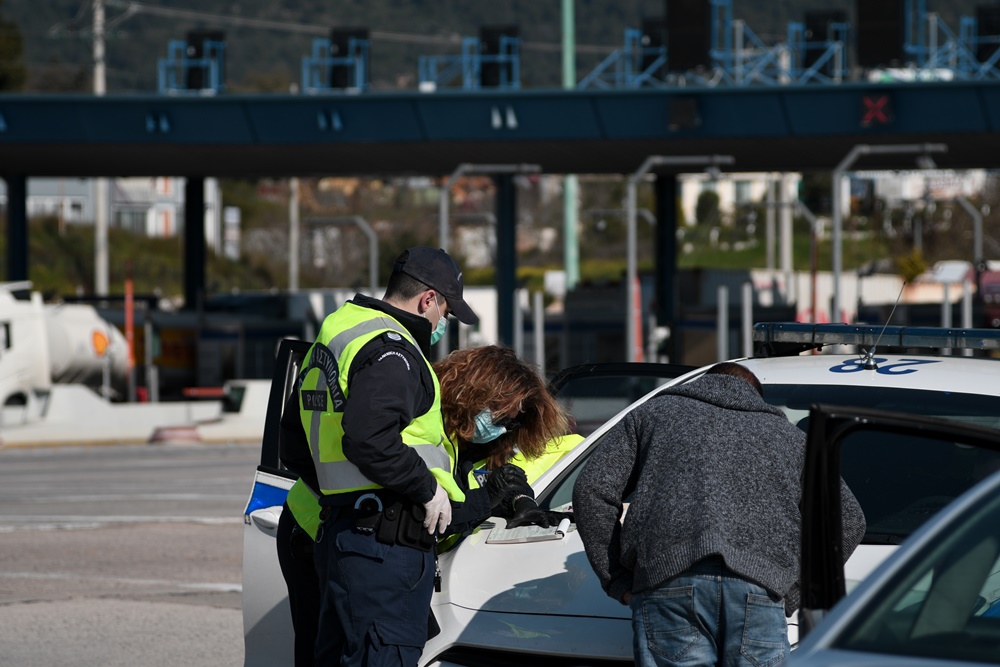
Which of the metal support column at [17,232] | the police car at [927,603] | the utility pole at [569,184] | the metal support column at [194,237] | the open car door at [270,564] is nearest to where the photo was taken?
the police car at [927,603]

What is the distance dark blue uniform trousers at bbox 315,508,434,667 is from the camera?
4.11 m

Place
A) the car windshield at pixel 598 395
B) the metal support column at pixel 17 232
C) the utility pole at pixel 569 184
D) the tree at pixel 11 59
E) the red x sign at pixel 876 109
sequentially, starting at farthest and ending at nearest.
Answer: the tree at pixel 11 59
the utility pole at pixel 569 184
the metal support column at pixel 17 232
the red x sign at pixel 876 109
the car windshield at pixel 598 395

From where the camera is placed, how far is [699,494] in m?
3.66

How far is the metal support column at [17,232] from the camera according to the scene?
32.3 meters

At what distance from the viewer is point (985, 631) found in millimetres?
3004

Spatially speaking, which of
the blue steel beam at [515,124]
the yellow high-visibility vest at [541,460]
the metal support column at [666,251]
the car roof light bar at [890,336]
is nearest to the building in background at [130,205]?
the metal support column at [666,251]

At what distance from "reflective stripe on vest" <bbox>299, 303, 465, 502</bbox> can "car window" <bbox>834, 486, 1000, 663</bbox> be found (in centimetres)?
178

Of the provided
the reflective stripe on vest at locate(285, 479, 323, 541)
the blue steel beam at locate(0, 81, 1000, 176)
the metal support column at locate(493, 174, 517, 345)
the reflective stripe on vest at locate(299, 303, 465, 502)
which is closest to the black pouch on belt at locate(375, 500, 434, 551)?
the reflective stripe on vest at locate(299, 303, 465, 502)

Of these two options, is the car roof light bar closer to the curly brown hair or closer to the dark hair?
the dark hair

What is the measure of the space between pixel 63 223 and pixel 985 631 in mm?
83420

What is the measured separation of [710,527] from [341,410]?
123 centimetres

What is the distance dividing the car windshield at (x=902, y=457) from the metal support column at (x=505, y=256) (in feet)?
84.7

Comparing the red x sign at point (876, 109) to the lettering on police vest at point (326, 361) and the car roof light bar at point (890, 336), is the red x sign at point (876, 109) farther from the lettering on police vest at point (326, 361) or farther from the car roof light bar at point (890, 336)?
the lettering on police vest at point (326, 361)

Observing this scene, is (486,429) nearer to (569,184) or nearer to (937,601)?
(937,601)
